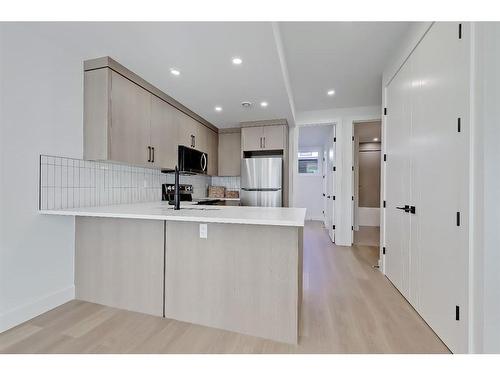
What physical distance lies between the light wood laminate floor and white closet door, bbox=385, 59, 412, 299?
340 millimetres

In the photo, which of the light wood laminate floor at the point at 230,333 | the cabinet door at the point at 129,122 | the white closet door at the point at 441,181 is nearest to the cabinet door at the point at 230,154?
the cabinet door at the point at 129,122

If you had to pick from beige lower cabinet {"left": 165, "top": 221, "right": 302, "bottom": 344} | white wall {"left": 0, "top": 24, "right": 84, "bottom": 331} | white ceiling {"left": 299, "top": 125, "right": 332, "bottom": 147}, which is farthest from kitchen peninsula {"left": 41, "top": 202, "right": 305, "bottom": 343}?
white ceiling {"left": 299, "top": 125, "right": 332, "bottom": 147}

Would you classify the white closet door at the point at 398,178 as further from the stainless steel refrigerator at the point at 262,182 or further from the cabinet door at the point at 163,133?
the cabinet door at the point at 163,133

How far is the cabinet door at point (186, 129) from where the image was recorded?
131 inches

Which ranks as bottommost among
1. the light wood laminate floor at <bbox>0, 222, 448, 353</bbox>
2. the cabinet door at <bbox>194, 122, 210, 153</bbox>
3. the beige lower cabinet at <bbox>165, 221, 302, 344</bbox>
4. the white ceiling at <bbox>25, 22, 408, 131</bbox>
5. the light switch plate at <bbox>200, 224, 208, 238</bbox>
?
the light wood laminate floor at <bbox>0, 222, 448, 353</bbox>

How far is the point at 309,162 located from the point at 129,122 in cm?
657

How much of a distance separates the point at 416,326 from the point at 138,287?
231cm

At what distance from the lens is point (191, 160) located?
3.41 m

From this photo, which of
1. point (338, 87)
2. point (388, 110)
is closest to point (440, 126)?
point (388, 110)

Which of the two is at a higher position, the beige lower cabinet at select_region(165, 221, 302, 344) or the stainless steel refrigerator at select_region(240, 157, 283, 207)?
the stainless steel refrigerator at select_region(240, 157, 283, 207)

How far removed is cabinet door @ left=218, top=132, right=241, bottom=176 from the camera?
4500 mm

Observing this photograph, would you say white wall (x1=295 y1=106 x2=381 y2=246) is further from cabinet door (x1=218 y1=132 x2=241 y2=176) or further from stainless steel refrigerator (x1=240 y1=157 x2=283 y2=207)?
cabinet door (x1=218 y1=132 x2=241 y2=176)

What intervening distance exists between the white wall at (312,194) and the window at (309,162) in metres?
0.14
